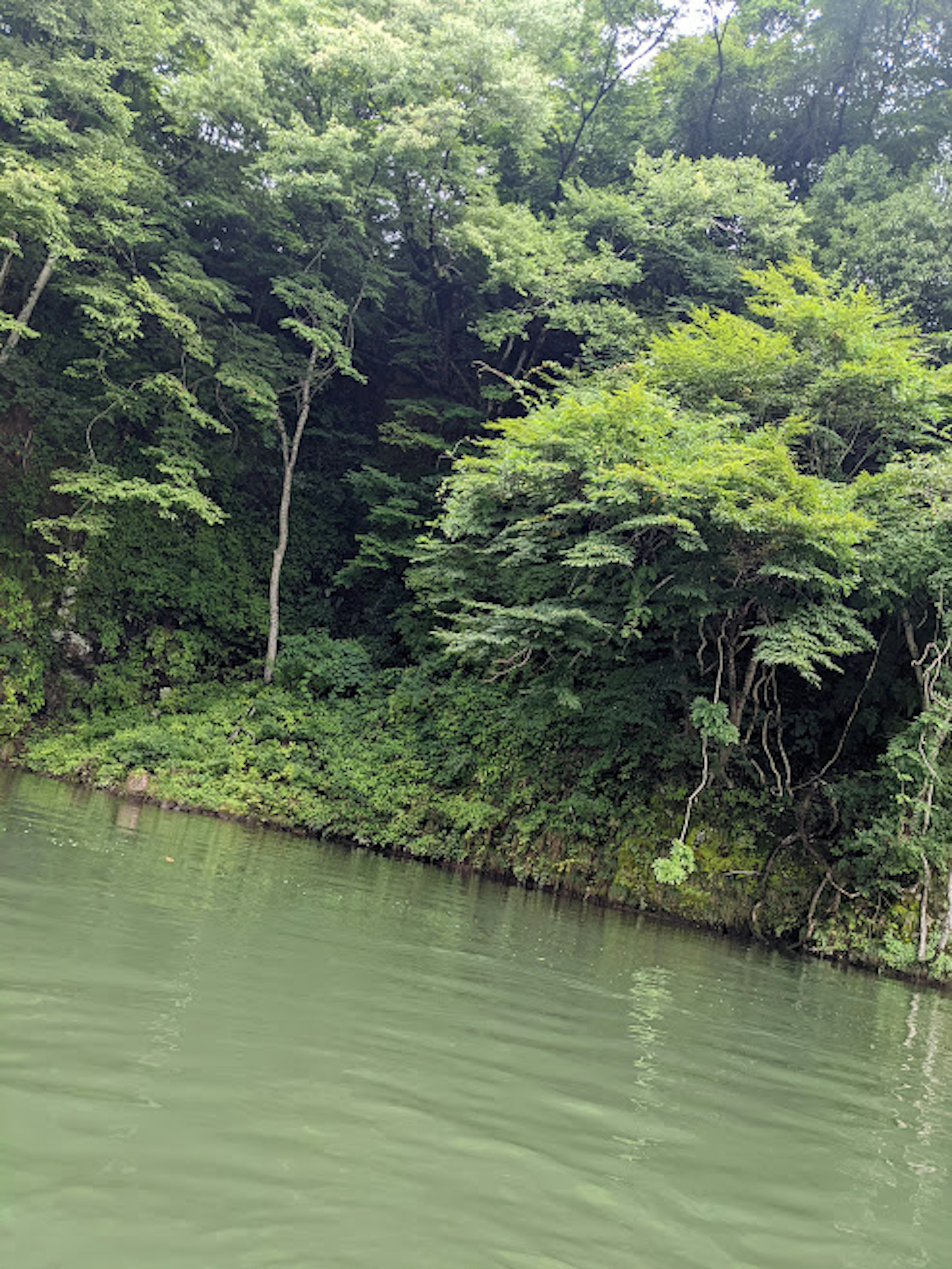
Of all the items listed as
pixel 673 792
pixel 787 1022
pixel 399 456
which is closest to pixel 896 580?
pixel 673 792

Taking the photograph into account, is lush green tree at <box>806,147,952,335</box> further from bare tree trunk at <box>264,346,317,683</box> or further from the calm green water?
the calm green water

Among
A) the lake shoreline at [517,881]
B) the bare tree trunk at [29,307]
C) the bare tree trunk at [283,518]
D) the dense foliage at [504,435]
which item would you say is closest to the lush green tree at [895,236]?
the dense foliage at [504,435]

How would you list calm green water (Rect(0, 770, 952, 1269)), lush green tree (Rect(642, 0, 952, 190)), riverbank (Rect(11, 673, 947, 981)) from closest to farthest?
1. calm green water (Rect(0, 770, 952, 1269))
2. riverbank (Rect(11, 673, 947, 981))
3. lush green tree (Rect(642, 0, 952, 190))

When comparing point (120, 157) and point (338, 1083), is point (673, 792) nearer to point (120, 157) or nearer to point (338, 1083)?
point (338, 1083)

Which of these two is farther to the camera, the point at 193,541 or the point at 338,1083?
the point at 193,541

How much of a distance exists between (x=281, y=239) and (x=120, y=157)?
318cm

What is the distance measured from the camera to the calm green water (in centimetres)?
200

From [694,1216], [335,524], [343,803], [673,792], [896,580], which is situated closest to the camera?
[694,1216]

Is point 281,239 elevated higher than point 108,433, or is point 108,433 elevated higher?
point 281,239

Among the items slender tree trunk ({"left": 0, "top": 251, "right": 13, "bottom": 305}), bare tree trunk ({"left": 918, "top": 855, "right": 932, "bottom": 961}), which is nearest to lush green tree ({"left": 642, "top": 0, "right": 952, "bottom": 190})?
slender tree trunk ({"left": 0, "top": 251, "right": 13, "bottom": 305})

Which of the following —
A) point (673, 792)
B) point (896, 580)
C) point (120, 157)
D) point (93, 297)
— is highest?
point (120, 157)

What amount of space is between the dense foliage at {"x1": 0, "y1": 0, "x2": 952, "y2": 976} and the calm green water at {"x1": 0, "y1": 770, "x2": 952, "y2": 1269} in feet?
18.6

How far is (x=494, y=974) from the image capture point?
5.49 metres

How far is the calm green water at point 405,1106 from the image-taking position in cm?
200
